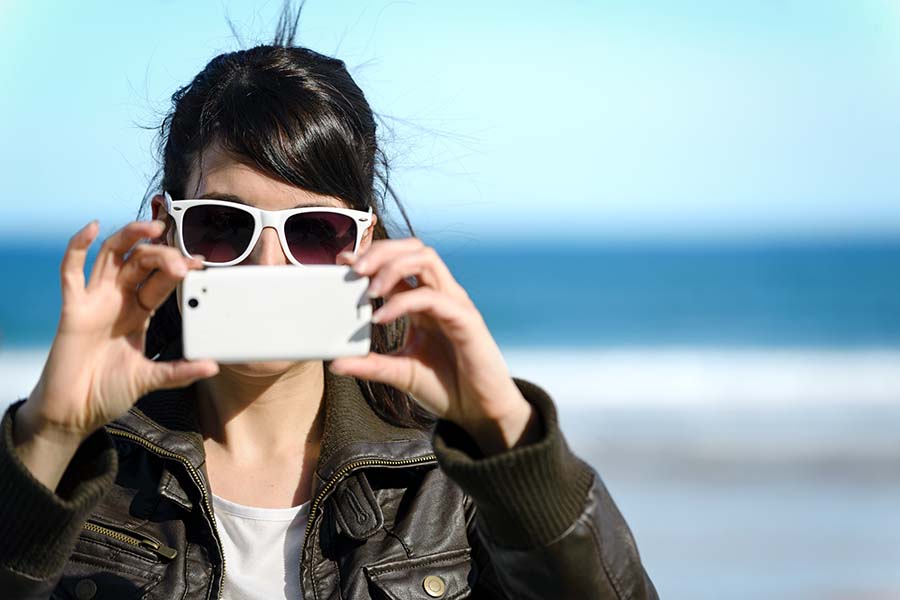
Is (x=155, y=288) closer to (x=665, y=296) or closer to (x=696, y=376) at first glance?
(x=696, y=376)

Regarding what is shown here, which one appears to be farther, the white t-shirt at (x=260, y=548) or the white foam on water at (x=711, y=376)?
the white foam on water at (x=711, y=376)

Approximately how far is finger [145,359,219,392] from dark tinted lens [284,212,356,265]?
0.48 meters

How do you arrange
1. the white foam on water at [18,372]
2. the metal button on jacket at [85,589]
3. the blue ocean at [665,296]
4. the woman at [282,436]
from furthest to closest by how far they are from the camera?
the blue ocean at [665,296], the white foam on water at [18,372], the metal button on jacket at [85,589], the woman at [282,436]

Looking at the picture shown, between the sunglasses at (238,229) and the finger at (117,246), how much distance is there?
408 millimetres

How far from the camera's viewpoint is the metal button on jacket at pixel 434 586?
223cm

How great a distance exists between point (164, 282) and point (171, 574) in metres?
0.66

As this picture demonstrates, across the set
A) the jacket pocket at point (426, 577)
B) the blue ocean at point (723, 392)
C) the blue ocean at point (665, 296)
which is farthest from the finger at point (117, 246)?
the blue ocean at point (665, 296)

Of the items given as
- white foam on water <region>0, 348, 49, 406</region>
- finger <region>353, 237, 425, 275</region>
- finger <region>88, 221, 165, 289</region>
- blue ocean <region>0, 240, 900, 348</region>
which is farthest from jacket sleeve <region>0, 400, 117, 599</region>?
blue ocean <region>0, 240, 900, 348</region>

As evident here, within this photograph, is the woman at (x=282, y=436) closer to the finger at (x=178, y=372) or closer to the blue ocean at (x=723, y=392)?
the finger at (x=178, y=372)

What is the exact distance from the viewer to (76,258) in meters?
1.77

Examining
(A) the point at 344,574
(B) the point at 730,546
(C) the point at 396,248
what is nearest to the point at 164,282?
(C) the point at 396,248

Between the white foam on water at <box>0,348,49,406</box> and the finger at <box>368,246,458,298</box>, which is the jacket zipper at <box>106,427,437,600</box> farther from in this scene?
the white foam on water at <box>0,348,49,406</box>

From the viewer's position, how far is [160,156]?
9.39 feet

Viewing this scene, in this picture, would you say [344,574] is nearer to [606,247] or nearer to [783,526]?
[783,526]
